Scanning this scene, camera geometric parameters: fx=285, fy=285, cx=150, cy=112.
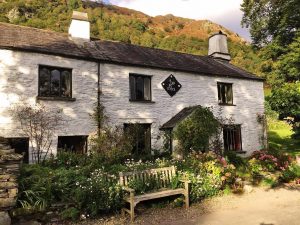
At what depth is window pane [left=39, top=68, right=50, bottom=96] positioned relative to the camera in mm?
12758

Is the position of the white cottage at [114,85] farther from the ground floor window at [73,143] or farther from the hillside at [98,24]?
the hillside at [98,24]

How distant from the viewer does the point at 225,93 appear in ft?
61.0

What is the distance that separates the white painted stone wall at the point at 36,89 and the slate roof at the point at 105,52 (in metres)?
0.37

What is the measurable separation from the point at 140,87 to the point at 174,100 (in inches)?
85.0

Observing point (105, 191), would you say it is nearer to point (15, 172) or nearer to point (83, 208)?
point (83, 208)

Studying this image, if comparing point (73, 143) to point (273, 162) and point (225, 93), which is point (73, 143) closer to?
point (273, 162)

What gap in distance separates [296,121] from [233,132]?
161 inches

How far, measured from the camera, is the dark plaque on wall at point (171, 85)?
1608cm

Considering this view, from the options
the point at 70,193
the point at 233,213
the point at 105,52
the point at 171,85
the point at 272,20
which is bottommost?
the point at 233,213

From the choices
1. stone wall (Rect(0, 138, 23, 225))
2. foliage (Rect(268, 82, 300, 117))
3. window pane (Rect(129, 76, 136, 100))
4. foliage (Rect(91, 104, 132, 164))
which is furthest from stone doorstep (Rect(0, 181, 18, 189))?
foliage (Rect(268, 82, 300, 117))

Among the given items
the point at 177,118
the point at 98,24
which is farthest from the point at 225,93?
the point at 98,24

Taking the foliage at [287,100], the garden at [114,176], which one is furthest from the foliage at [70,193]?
the foliage at [287,100]

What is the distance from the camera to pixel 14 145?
11.8 m

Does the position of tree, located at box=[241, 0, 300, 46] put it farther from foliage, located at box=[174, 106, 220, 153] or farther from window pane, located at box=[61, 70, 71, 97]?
window pane, located at box=[61, 70, 71, 97]
